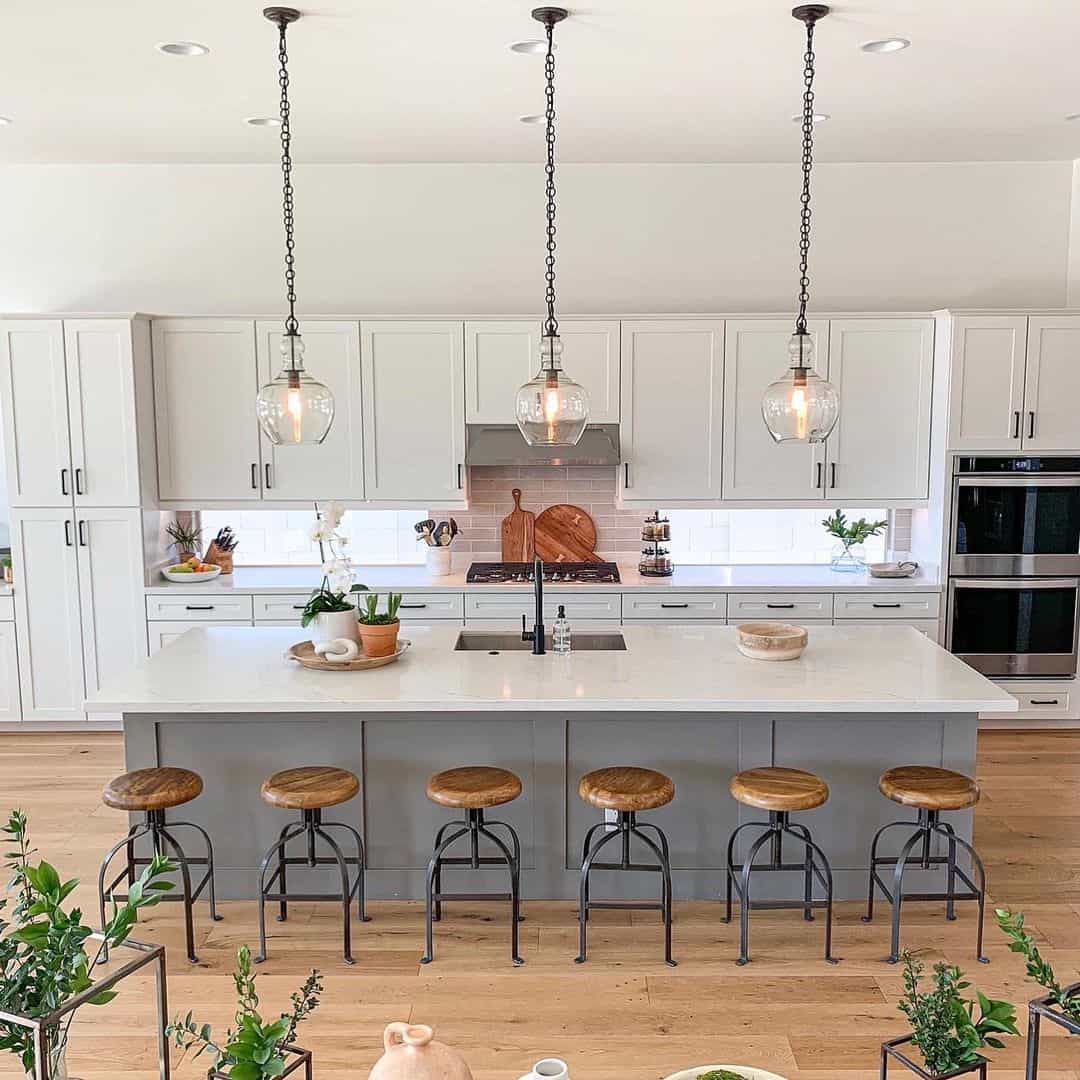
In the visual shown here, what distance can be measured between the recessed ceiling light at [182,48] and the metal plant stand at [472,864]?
292cm

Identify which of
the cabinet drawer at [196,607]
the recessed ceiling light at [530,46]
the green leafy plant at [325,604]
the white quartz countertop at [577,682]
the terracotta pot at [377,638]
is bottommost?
the cabinet drawer at [196,607]

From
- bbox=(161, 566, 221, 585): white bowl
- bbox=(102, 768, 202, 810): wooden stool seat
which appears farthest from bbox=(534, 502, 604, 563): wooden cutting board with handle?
bbox=(102, 768, 202, 810): wooden stool seat

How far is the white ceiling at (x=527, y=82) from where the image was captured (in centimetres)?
359

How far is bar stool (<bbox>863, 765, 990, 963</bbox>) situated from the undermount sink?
1231 mm

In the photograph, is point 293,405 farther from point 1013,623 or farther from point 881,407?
point 1013,623

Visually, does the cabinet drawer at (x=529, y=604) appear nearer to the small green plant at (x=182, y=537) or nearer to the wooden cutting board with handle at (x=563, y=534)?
the wooden cutting board with handle at (x=563, y=534)

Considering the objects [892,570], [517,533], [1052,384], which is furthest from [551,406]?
[1052,384]

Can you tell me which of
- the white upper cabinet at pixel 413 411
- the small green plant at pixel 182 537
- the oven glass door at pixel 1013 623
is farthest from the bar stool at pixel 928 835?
the small green plant at pixel 182 537

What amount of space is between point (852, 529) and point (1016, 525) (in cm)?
88

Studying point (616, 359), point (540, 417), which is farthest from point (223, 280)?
point (540, 417)

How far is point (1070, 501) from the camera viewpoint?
227 inches

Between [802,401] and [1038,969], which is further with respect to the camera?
[802,401]

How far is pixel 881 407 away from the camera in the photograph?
588 cm

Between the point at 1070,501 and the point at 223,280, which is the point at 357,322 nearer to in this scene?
the point at 223,280
